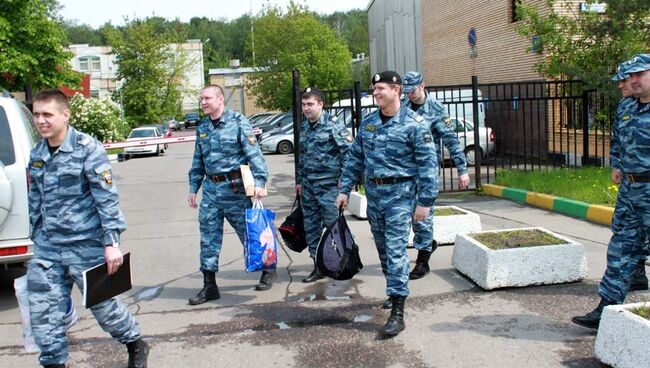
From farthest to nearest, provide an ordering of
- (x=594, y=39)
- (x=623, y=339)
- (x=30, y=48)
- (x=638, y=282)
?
(x=30, y=48), (x=594, y=39), (x=638, y=282), (x=623, y=339)

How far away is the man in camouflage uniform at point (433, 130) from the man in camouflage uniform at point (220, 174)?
5.34 feet

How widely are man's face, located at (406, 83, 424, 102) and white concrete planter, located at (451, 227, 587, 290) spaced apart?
164cm

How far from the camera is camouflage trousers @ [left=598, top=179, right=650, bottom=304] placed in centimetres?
464

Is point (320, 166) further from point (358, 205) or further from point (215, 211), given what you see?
point (358, 205)

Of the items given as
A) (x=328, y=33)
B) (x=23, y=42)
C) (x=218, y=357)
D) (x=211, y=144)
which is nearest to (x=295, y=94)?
(x=211, y=144)

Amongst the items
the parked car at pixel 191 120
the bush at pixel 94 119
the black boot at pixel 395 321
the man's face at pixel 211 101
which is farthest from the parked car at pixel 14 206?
the parked car at pixel 191 120

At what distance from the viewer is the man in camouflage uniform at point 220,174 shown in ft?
19.8

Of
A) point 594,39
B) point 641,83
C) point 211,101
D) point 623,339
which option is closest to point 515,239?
point 641,83

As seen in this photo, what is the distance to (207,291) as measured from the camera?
6.08 meters

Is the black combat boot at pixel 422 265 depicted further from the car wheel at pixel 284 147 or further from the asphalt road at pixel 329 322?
Answer: the car wheel at pixel 284 147

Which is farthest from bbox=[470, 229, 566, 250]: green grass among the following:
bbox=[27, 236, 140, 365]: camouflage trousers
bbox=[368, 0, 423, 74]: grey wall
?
bbox=[368, 0, 423, 74]: grey wall

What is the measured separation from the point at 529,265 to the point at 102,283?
11.8 feet

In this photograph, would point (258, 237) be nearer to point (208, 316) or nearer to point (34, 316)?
point (208, 316)

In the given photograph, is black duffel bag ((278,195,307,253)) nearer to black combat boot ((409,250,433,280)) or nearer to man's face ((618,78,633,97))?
black combat boot ((409,250,433,280))
